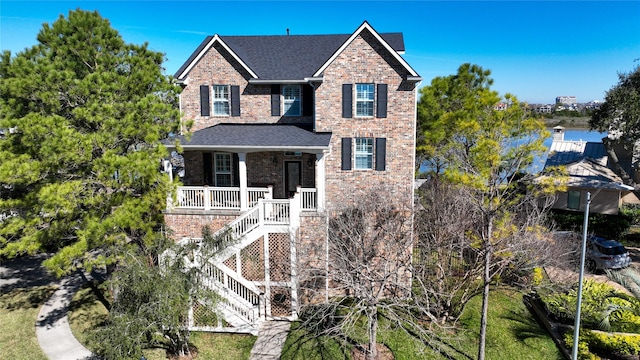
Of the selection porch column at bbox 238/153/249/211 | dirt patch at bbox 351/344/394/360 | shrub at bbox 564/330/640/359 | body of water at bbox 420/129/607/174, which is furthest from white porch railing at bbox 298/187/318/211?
shrub at bbox 564/330/640/359

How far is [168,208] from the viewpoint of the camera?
16.5 m

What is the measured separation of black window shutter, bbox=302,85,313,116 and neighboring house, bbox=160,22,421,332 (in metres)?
0.05

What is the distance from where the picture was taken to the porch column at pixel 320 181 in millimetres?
16500

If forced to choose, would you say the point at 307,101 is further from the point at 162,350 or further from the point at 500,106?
the point at 162,350

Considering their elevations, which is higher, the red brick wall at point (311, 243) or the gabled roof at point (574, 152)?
the gabled roof at point (574, 152)

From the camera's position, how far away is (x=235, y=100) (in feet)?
64.2

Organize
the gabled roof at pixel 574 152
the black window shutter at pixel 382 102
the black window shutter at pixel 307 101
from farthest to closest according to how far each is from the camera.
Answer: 1. the gabled roof at pixel 574 152
2. the black window shutter at pixel 307 101
3. the black window shutter at pixel 382 102

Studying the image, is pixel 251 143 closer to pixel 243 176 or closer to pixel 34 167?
pixel 243 176

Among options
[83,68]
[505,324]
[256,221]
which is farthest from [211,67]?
[505,324]

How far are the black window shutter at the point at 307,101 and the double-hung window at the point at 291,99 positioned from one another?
254mm

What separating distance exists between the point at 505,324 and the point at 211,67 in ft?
57.0

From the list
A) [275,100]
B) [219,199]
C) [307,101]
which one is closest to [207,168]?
[219,199]

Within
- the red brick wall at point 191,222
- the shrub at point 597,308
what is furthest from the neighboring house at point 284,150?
the shrub at point 597,308

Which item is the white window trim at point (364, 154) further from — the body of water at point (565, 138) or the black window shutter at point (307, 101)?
the body of water at point (565, 138)
